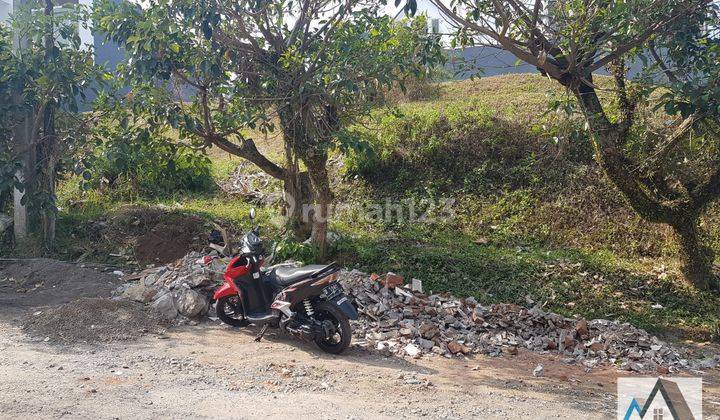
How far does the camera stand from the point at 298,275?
254 inches

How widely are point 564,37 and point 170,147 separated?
17.4ft

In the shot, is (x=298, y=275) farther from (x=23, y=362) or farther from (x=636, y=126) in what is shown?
(x=636, y=126)

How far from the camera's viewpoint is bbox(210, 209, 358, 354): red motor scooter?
626 centimetres

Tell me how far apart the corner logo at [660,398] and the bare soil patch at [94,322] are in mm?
4583

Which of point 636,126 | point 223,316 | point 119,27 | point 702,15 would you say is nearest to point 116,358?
point 223,316

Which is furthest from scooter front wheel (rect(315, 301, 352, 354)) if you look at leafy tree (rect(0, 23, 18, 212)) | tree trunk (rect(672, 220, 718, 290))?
leafy tree (rect(0, 23, 18, 212))

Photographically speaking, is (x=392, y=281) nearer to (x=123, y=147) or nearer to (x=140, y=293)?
(x=140, y=293)

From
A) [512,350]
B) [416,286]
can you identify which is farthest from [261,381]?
[416,286]

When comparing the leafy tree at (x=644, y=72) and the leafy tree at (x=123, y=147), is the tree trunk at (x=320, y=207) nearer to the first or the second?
the leafy tree at (x=123, y=147)

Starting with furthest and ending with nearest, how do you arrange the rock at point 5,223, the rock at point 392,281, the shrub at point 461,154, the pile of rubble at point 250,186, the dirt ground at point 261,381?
1. the pile of rubble at point 250,186
2. the shrub at point 461,154
3. the rock at point 5,223
4. the rock at point 392,281
5. the dirt ground at point 261,381

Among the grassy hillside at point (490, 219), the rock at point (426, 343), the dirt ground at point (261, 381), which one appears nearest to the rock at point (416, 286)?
the grassy hillside at point (490, 219)

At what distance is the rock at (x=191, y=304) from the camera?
24.1 ft

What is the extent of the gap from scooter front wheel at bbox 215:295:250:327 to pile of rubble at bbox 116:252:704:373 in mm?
318

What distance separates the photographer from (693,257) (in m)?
8.47
